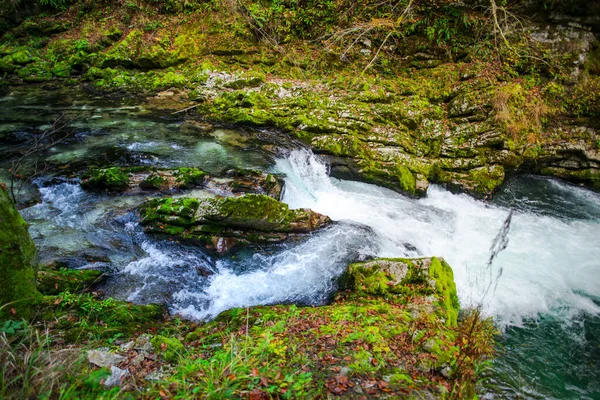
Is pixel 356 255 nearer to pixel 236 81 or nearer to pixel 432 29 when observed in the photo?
pixel 236 81

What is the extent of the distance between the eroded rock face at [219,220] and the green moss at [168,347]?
2.70 m

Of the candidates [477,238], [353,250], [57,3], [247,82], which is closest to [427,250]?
[477,238]

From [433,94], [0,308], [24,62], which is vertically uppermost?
[433,94]

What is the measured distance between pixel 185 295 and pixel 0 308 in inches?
106

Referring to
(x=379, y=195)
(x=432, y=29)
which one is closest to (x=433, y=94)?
(x=432, y=29)

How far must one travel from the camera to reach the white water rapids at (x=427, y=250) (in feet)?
17.8

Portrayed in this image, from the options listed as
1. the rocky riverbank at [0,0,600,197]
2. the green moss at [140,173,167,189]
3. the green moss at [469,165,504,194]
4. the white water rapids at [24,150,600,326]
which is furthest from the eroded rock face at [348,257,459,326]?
the green moss at [140,173,167,189]

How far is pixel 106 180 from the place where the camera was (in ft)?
23.0

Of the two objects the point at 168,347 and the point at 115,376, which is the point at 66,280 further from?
the point at 115,376

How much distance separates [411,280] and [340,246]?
2.00m

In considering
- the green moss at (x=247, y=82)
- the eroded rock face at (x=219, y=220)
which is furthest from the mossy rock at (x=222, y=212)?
the green moss at (x=247, y=82)

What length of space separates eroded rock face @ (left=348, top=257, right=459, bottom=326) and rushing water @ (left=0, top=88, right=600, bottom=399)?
763mm

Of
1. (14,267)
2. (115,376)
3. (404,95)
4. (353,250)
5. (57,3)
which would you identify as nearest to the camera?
(115,376)

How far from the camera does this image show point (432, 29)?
10.4 metres
